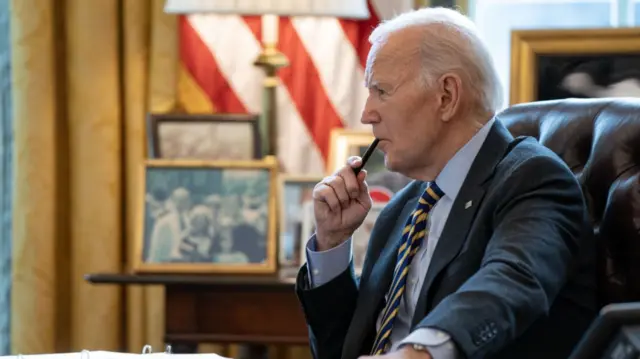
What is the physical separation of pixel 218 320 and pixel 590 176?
3.39 feet

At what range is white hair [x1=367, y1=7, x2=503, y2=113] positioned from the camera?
155cm

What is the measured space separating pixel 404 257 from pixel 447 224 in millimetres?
133

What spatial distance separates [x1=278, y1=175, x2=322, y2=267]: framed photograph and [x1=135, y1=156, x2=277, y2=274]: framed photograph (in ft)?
0.29

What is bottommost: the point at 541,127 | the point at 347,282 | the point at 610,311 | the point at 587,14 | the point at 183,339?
the point at 183,339

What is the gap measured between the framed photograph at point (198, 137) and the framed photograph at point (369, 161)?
229mm

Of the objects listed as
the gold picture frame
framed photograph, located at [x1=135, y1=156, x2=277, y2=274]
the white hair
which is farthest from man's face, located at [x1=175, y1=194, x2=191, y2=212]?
the white hair

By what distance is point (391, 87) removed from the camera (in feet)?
5.27

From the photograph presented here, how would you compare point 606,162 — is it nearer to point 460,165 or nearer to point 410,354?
point 460,165

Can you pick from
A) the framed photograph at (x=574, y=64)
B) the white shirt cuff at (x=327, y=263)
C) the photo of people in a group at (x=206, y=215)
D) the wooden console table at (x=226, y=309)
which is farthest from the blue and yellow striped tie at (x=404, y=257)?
the framed photograph at (x=574, y=64)

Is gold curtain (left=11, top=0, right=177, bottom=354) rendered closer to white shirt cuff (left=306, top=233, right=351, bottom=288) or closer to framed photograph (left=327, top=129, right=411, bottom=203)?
framed photograph (left=327, top=129, right=411, bottom=203)

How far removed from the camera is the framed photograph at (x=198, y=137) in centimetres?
254

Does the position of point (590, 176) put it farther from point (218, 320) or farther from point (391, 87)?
point (218, 320)

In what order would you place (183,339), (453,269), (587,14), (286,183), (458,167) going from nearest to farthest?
1. (453,269)
2. (458,167)
3. (183,339)
4. (286,183)
5. (587,14)

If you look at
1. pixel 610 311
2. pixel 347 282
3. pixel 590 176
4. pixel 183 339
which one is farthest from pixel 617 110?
pixel 183 339
